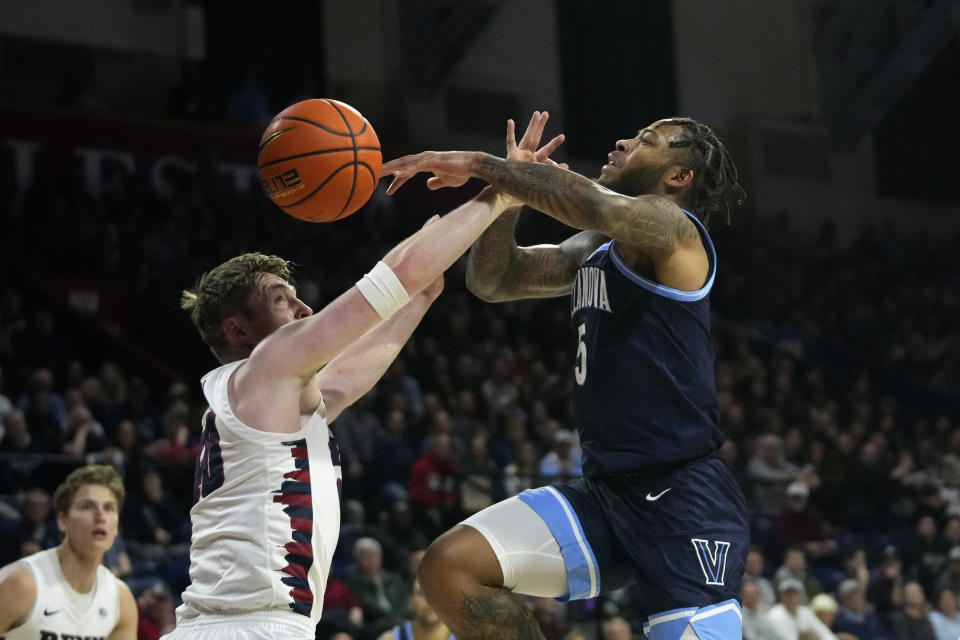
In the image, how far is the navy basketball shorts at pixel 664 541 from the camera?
3.77 meters

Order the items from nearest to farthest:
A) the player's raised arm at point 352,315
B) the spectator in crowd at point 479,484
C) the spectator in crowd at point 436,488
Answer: the player's raised arm at point 352,315
the spectator in crowd at point 436,488
the spectator in crowd at point 479,484

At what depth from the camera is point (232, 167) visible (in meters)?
15.4

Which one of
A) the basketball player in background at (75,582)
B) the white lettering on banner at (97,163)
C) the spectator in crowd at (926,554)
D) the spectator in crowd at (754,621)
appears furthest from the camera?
the white lettering on banner at (97,163)

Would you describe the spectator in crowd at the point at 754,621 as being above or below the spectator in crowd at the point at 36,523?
below

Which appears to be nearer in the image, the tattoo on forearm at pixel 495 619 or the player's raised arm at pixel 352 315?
the player's raised arm at pixel 352 315

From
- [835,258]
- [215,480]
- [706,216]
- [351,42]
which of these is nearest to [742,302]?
[835,258]

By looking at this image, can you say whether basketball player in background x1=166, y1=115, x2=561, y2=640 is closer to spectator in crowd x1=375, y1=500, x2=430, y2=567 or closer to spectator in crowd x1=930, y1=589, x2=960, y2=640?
spectator in crowd x1=375, y1=500, x2=430, y2=567

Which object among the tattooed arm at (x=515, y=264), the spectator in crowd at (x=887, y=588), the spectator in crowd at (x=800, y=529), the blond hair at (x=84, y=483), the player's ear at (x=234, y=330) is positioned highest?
the tattooed arm at (x=515, y=264)

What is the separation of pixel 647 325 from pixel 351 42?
572 inches

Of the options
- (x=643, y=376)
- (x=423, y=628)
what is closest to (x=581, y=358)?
(x=643, y=376)

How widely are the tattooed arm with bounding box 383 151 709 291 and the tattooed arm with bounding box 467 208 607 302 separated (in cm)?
41

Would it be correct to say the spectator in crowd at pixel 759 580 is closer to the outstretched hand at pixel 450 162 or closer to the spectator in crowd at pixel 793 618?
the spectator in crowd at pixel 793 618

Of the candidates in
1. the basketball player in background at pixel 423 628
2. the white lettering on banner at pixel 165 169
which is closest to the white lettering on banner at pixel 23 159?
the white lettering on banner at pixel 165 169

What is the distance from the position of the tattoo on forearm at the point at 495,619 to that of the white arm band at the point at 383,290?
90cm
